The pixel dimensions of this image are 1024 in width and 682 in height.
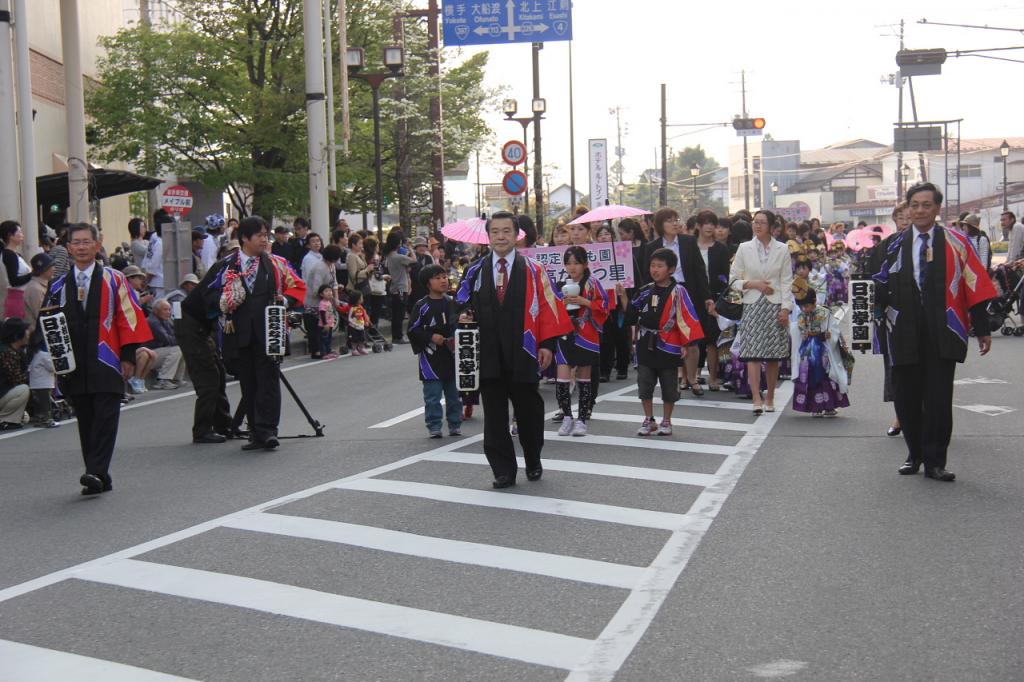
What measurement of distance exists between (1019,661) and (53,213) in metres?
24.9

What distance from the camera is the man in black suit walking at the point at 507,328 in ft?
28.9

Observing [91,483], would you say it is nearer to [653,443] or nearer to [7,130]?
[653,443]

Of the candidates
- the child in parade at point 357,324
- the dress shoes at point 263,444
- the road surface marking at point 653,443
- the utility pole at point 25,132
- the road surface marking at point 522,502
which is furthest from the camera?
the child in parade at point 357,324

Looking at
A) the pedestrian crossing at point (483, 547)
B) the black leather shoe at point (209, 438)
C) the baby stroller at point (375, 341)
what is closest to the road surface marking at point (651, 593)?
the pedestrian crossing at point (483, 547)

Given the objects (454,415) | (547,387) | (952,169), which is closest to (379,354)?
(547,387)

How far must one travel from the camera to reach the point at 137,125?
1194 inches

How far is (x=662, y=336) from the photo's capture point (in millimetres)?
11281

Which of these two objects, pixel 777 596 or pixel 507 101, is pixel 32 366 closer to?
pixel 777 596

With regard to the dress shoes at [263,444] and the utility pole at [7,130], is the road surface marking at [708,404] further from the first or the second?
the utility pole at [7,130]

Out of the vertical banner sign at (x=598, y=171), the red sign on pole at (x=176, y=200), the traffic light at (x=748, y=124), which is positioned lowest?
the red sign on pole at (x=176, y=200)

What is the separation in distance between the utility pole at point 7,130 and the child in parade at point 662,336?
1061 centimetres

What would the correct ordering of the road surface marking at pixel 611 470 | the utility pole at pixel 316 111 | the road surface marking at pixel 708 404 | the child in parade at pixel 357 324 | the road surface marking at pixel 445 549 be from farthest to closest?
the utility pole at pixel 316 111 < the child in parade at pixel 357 324 < the road surface marking at pixel 708 404 < the road surface marking at pixel 611 470 < the road surface marking at pixel 445 549

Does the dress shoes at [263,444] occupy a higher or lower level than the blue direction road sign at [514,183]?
lower

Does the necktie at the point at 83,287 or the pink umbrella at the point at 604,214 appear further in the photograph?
the pink umbrella at the point at 604,214
